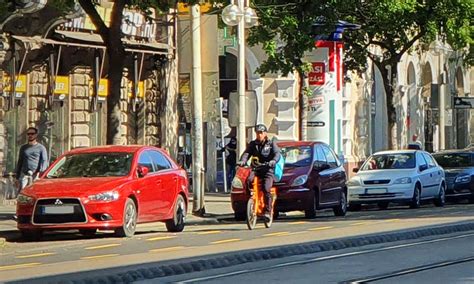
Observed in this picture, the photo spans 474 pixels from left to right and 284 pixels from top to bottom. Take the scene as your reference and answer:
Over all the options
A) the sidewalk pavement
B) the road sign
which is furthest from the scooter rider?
the road sign

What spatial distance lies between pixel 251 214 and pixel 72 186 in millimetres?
3555

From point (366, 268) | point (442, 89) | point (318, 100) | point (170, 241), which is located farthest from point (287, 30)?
point (442, 89)

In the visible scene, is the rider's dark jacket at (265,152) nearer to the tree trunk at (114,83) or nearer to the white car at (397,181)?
the tree trunk at (114,83)

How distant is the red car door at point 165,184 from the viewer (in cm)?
2142

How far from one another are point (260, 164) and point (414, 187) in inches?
367

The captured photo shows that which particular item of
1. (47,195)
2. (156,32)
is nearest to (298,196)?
(47,195)

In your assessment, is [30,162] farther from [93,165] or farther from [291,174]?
[291,174]

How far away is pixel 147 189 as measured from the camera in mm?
20906

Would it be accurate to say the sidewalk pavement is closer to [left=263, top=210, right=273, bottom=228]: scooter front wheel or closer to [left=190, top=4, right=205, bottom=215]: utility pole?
[left=190, top=4, right=205, bottom=215]: utility pole

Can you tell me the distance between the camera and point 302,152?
26.3 meters

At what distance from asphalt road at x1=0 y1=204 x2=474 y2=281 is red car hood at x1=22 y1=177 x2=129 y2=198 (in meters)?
0.82

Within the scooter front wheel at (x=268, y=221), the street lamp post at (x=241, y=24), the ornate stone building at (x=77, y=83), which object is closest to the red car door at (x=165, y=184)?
the scooter front wheel at (x=268, y=221)

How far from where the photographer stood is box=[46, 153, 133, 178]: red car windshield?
20.8m

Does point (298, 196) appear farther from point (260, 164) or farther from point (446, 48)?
point (446, 48)
